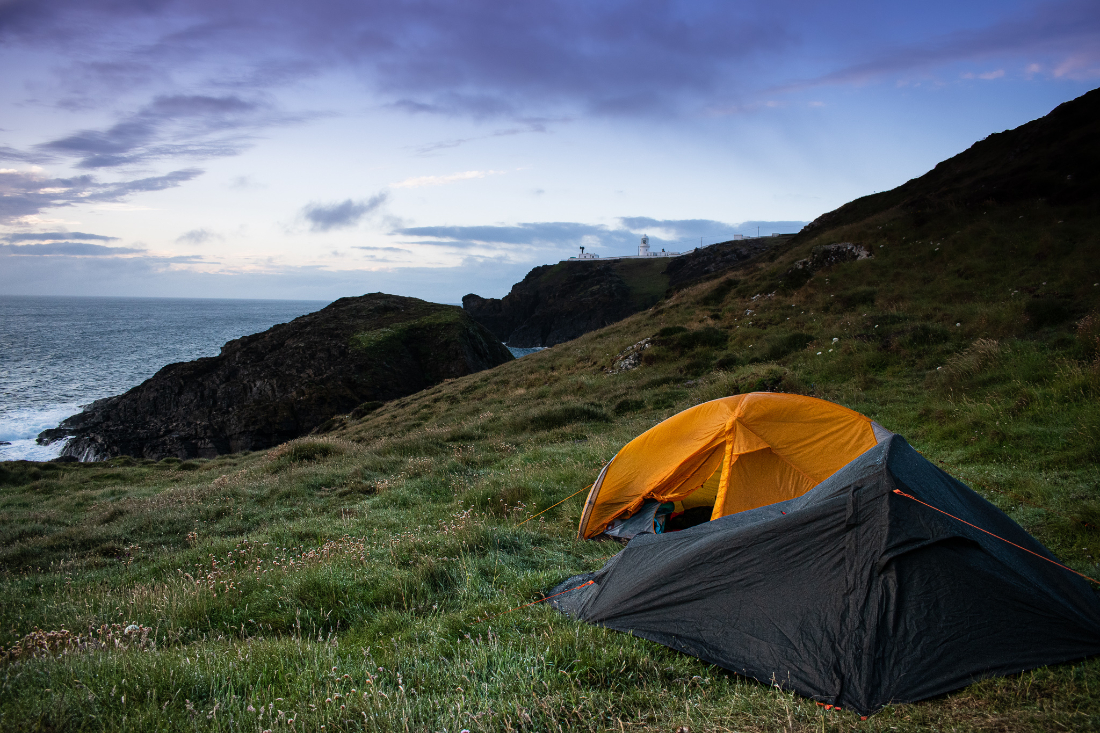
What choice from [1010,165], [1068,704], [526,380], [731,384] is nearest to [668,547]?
[1068,704]

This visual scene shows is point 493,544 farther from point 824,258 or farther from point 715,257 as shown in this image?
point 715,257

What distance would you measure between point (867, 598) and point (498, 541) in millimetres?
4241

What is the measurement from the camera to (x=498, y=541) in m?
6.99

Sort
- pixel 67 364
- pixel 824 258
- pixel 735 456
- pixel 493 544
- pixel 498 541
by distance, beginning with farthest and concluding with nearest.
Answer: pixel 67 364
pixel 824 258
pixel 735 456
pixel 498 541
pixel 493 544

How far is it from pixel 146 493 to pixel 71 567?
8.94 meters

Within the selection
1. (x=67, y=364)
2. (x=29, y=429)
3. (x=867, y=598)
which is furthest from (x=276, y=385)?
(x=67, y=364)

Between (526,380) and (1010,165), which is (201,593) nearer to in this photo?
(526,380)

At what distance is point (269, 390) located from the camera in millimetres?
44125

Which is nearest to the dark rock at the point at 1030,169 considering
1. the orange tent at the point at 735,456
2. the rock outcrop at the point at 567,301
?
the orange tent at the point at 735,456

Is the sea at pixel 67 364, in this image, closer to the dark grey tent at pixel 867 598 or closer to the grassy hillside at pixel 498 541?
the grassy hillside at pixel 498 541

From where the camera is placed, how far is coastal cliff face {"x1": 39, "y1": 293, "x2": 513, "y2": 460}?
3975 centimetres

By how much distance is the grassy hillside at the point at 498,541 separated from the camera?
3.30 m

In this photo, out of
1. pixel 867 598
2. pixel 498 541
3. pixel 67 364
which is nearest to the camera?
pixel 867 598

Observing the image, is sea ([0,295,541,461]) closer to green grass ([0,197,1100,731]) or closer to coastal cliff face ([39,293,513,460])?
coastal cliff face ([39,293,513,460])
